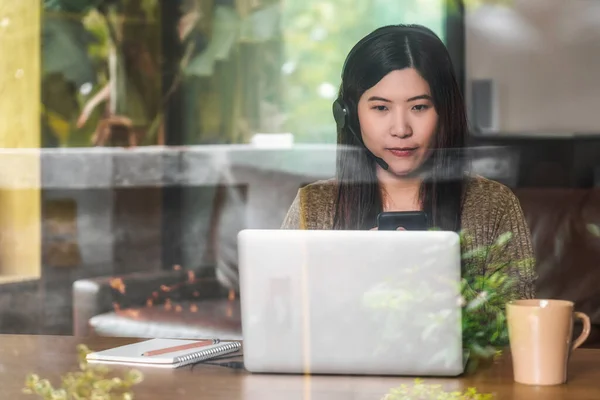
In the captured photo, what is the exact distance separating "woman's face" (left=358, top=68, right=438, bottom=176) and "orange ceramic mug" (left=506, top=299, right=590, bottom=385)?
2.89 feet

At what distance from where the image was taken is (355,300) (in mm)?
867

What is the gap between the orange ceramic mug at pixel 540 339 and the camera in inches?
32.8

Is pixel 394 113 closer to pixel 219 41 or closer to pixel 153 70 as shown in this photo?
pixel 219 41

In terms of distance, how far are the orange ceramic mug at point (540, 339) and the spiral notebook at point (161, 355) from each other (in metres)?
0.34

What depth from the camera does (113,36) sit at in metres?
2.72

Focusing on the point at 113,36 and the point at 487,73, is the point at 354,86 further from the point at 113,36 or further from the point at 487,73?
the point at 113,36

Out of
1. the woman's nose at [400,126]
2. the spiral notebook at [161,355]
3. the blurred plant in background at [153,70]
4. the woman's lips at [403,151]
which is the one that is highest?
the blurred plant in background at [153,70]

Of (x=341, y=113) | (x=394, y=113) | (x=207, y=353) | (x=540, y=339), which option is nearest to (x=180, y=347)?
(x=207, y=353)

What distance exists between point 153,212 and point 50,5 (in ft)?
2.32

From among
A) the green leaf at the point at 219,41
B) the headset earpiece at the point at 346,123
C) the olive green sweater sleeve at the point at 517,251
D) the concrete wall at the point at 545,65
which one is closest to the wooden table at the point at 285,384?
the olive green sweater sleeve at the point at 517,251

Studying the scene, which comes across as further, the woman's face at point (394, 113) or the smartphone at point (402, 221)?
the woman's face at point (394, 113)

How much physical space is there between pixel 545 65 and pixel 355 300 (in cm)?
165

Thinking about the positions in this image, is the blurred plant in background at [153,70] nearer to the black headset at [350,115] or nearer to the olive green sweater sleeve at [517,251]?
the black headset at [350,115]

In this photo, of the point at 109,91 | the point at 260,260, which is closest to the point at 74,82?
the point at 109,91
